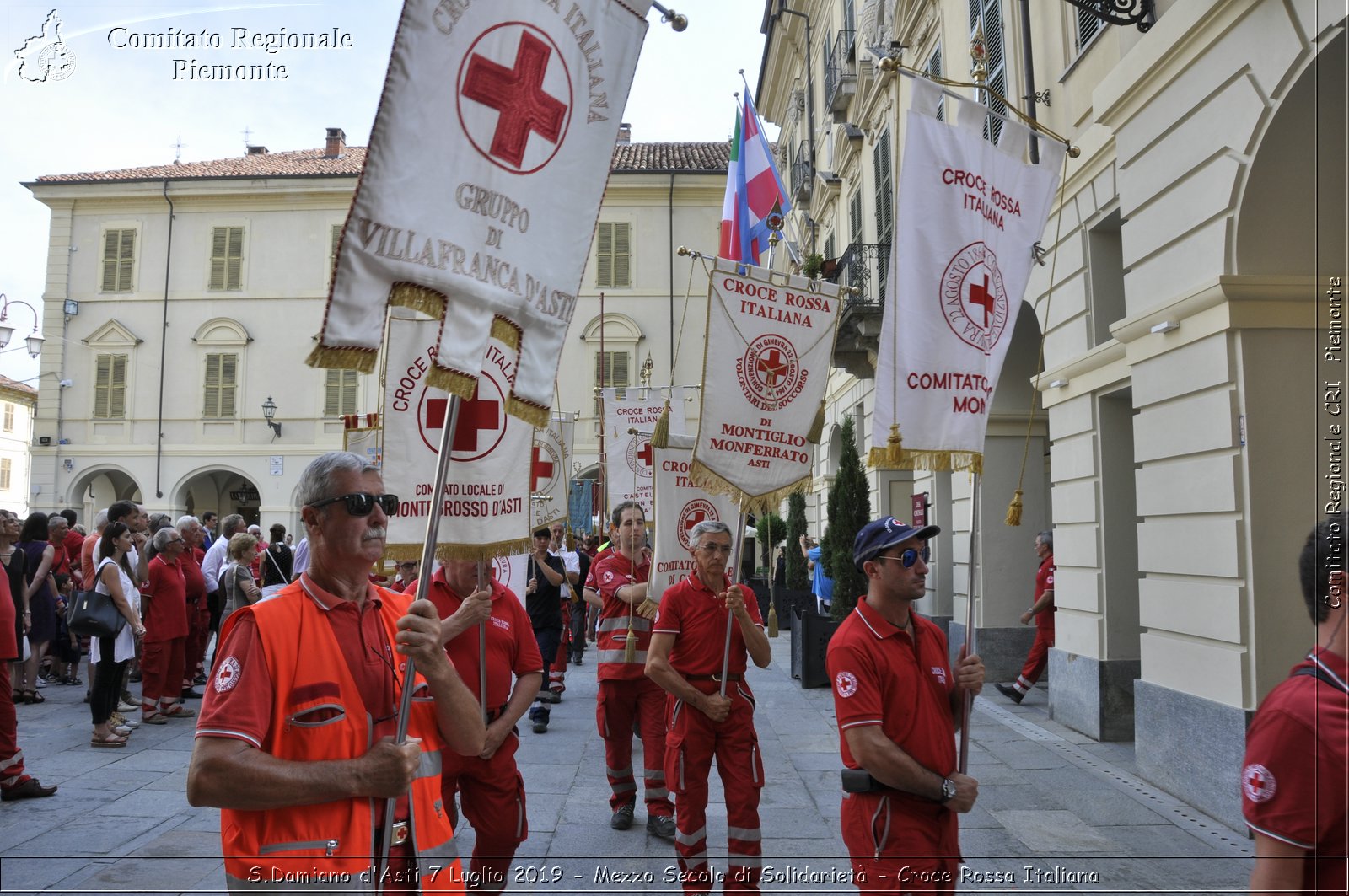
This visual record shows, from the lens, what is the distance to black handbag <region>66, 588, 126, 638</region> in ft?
26.4

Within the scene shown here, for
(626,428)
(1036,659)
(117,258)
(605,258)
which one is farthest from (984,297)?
(117,258)

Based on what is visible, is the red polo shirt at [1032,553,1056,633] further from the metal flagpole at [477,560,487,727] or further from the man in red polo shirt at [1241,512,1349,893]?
the man in red polo shirt at [1241,512,1349,893]

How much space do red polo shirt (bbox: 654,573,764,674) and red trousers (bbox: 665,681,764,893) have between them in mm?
122

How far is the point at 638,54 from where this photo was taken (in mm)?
2859

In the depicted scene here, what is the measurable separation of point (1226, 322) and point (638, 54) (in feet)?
15.7

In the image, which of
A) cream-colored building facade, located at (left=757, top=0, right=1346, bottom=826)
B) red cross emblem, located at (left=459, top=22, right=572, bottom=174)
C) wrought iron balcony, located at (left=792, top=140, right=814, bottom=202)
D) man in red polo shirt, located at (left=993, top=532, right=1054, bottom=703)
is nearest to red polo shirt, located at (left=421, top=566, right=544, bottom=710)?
red cross emblem, located at (left=459, top=22, right=572, bottom=174)

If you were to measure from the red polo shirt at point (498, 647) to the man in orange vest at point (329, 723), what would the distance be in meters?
1.55

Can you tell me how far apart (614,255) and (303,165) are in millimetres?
11864

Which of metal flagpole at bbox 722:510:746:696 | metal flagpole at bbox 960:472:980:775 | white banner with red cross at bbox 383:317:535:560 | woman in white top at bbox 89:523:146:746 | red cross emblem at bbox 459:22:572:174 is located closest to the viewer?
red cross emblem at bbox 459:22:572:174

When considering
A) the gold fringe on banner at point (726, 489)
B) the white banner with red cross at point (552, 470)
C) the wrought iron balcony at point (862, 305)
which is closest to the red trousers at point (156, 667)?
the white banner with red cross at point (552, 470)

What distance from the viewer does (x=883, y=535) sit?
A: 3721mm

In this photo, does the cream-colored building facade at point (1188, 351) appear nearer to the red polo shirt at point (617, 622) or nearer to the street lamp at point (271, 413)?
the red polo shirt at point (617, 622)

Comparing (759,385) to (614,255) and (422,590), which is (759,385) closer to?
(422,590)

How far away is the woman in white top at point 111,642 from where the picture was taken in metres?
8.25
